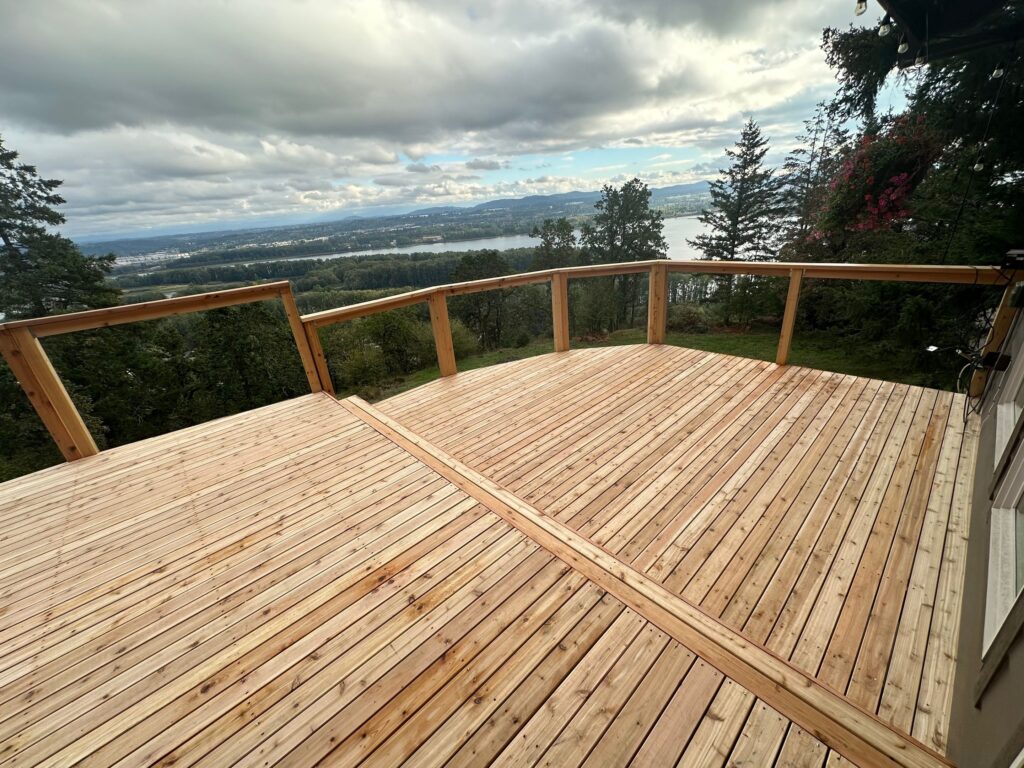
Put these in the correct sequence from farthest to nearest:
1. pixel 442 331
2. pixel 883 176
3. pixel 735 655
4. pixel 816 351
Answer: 1. pixel 816 351
2. pixel 883 176
3. pixel 442 331
4. pixel 735 655

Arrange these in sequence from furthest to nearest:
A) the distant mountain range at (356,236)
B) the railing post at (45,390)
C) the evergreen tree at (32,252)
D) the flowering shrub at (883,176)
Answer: the distant mountain range at (356,236)
the evergreen tree at (32,252)
the flowering shrub at (883,176)
the railing post at (45,390)

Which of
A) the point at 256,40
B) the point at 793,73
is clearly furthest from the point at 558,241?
the point at 256,40

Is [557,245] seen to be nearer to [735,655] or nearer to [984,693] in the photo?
[735,655]

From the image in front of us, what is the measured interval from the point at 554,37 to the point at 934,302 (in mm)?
7001

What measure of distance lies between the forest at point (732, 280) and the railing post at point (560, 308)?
2.95 m

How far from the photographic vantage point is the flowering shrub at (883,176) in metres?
6.35

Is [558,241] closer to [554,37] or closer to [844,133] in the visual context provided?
[844,133]

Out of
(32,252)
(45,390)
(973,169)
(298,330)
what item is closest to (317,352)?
(298,330)

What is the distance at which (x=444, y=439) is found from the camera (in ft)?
9.83

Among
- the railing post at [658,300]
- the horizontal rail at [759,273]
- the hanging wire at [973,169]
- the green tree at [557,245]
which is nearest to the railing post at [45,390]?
the horizontal rail at [759,273]

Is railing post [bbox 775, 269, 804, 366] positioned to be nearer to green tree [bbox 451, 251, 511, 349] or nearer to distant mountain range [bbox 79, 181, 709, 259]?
green tree [bbox 451, 251, 511, 349]

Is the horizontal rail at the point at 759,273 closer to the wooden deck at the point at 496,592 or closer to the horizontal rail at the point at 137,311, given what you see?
the horizontal rail at the point at 137,311

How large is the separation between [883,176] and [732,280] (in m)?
5.06

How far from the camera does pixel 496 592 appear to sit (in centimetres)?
163
